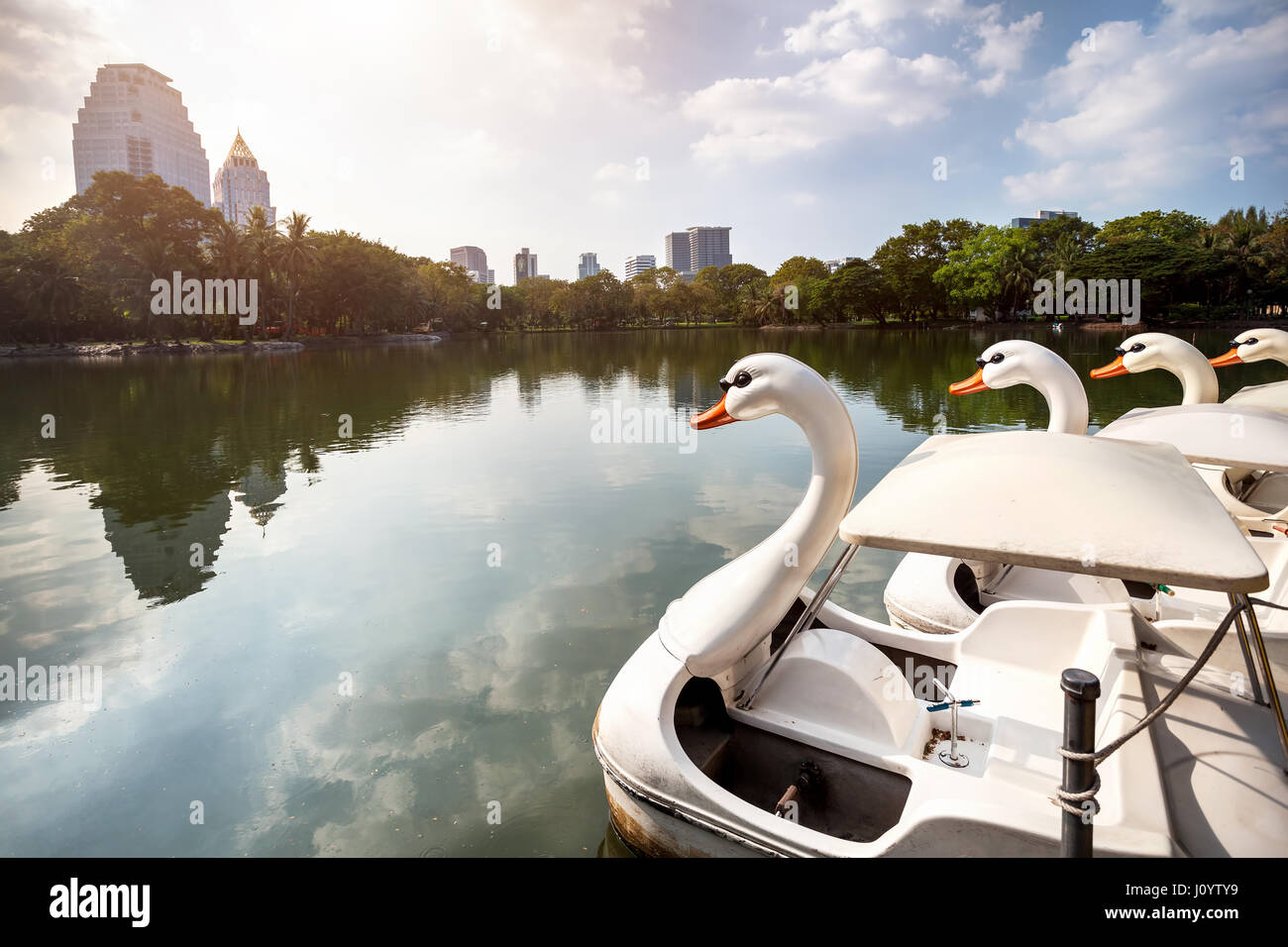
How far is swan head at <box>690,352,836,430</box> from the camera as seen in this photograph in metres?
4.63

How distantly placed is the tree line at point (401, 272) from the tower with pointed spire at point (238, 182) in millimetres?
131987

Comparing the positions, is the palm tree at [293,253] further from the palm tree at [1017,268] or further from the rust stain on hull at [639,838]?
the rust stain on hull at [639,838]

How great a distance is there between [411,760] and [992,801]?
13.1ft

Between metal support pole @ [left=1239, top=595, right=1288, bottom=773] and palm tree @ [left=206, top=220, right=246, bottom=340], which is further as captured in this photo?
palm tree @ [left=206, top=220, right=246, bottom=340]

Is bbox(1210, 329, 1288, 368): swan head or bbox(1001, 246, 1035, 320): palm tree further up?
bbox(1001, 246, 1035, 320): palm tree

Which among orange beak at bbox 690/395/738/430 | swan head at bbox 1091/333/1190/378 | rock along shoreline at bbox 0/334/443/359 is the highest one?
rock along shoreline at bbox 0/334/443/359

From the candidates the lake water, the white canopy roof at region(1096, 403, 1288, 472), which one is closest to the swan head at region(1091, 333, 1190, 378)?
→ the white canopy roof at region(1096, 403, 1288, 472)

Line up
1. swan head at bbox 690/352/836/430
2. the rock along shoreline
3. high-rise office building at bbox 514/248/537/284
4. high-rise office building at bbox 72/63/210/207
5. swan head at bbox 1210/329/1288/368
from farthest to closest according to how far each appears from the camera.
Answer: high-rise office building at bbox 514/248/537/284 < high-rise office building at bbox 72/63/210/207 < the rock along shoreline < swan head at bbox 1210/329/1288/368 < swan head at bbox 690/352/836/430

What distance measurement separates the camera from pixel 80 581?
354 inches

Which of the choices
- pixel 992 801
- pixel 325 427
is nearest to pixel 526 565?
pixel 992 801

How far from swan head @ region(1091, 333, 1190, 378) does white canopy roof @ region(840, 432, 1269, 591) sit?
7083 mm

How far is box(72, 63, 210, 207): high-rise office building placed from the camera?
441ft

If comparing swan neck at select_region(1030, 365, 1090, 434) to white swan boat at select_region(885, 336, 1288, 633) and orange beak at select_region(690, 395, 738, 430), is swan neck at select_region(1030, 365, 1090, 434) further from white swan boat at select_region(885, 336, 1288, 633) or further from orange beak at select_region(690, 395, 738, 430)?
orange beak at select_region(690, 395, 738, 430)

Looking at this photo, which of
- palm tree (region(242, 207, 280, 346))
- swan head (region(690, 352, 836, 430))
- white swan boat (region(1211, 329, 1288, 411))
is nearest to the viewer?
swan head (region(690, 352, 836, 430))
